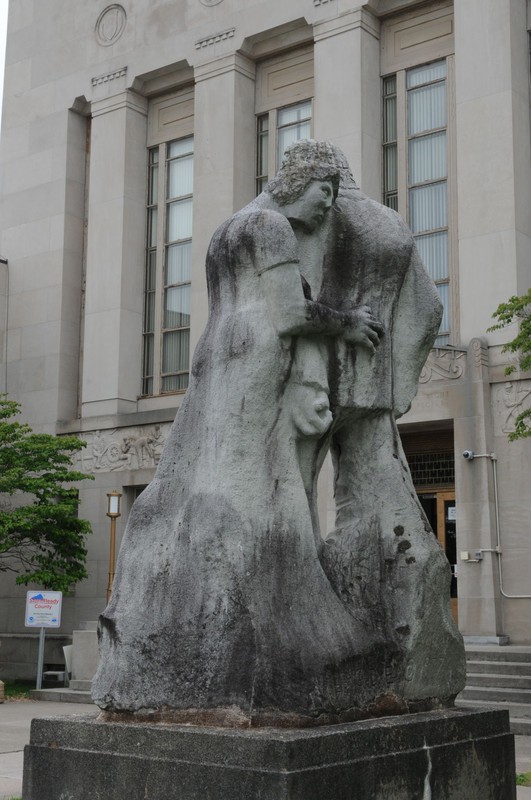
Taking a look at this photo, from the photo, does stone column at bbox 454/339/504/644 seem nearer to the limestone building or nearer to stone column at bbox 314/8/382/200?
the limestone building

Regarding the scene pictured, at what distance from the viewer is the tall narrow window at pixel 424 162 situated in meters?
24.5

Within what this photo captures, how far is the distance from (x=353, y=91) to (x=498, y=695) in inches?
568

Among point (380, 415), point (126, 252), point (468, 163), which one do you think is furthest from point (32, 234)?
point (380, 415)

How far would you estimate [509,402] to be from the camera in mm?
22188

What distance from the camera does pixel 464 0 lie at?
931 inches

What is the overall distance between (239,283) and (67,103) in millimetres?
26963

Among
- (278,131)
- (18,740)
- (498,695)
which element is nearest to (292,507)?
(18,740)

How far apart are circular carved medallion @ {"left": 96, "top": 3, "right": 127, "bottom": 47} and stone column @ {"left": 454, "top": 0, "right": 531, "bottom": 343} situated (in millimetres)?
10833

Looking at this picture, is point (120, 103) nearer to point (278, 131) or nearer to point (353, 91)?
point (278, 131)

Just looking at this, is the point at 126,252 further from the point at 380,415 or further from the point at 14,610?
the point at 380,415

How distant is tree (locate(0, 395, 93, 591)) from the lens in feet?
83.1

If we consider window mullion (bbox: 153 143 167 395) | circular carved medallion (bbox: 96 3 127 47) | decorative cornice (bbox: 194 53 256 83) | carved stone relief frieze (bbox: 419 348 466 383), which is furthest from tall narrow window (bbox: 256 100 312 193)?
carved stone relief frieze (bbox: 419 348 466 383)

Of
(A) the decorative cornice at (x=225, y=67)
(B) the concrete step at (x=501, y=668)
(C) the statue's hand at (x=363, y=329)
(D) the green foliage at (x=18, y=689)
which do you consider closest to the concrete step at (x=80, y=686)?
(D) the green foliage at (x=18, y=689)

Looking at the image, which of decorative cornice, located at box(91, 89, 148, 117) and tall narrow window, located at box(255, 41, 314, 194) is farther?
decorative cornice, located at box(91, 89, 148, 117)
